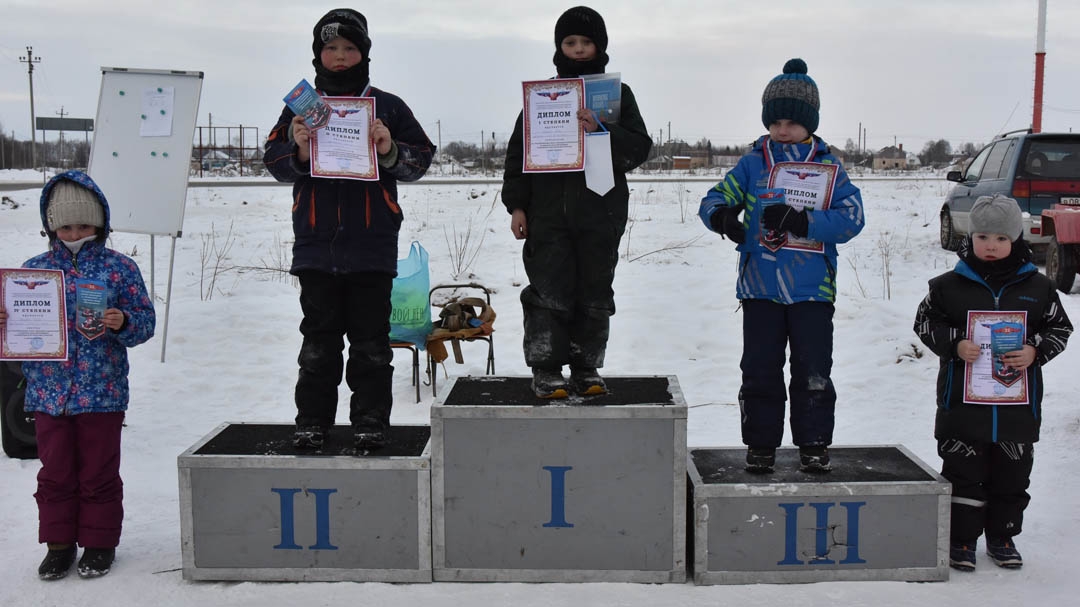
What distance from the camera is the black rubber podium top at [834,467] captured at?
3246 millimetres

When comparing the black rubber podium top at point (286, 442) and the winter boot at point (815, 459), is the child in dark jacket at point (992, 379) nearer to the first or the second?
the winter boot at point (815, 459)

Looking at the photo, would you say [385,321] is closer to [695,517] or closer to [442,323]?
[695,517]

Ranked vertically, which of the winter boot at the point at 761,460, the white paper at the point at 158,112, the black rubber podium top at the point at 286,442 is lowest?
the winter boot at the point at 761,460

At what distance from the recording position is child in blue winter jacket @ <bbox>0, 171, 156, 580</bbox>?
3225 mm

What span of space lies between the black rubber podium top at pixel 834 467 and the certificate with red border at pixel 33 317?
243 centimetres

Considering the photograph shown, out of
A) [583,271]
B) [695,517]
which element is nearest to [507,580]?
[695,517]

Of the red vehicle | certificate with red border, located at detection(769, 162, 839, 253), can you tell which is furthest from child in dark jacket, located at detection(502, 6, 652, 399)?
Answer: the red vehicle

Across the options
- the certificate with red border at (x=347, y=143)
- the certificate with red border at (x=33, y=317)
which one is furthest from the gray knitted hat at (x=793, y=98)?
the certificate with red border at (x=33, y=317)

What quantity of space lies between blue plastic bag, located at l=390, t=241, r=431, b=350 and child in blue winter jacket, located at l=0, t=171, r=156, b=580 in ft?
8.04

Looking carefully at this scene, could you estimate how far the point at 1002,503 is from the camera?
10.7ft

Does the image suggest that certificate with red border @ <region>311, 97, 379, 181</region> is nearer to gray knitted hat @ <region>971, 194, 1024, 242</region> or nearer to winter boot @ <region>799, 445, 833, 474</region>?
winter boot @ <region>799, 445, 833, 474</region>

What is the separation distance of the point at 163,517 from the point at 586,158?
2420 mm

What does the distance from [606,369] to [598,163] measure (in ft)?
10.8

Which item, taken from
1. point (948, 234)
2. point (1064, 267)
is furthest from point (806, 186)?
point (948, 234)
